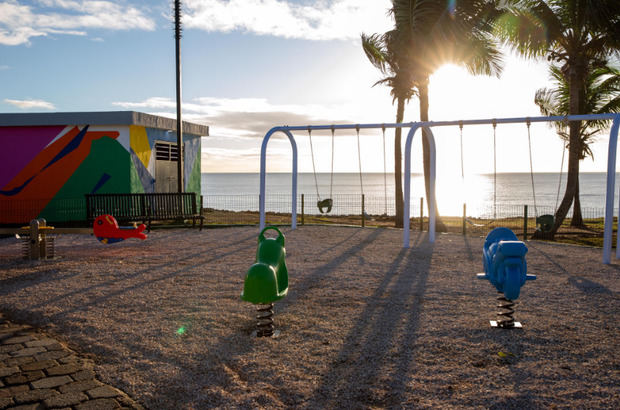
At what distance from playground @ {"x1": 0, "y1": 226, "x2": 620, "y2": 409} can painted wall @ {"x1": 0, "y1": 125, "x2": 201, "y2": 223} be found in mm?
7965

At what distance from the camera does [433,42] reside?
14969 mm

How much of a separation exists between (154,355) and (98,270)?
4531 millimetres

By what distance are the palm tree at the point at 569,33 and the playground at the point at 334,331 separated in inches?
296

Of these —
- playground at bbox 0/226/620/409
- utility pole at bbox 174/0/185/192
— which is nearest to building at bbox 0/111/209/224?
utility pole at bbox 174/0/185/192

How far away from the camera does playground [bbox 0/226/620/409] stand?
12.3 feet

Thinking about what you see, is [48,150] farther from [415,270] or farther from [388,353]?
[388,353]

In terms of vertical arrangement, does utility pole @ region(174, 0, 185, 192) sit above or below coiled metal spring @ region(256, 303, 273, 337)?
above

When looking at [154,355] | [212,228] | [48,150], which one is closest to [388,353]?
[154,355]

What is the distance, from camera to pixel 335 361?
433 centimetres

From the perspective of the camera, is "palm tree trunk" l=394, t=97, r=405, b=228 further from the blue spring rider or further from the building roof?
the blue spring rider

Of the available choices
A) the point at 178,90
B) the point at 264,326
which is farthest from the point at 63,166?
the point at 264,326

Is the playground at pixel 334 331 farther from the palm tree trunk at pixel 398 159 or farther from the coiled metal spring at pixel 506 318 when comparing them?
the palm tree trunk at pixel 398 159

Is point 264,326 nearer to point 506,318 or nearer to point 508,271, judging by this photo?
point 508,271

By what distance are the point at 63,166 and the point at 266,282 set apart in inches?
605
